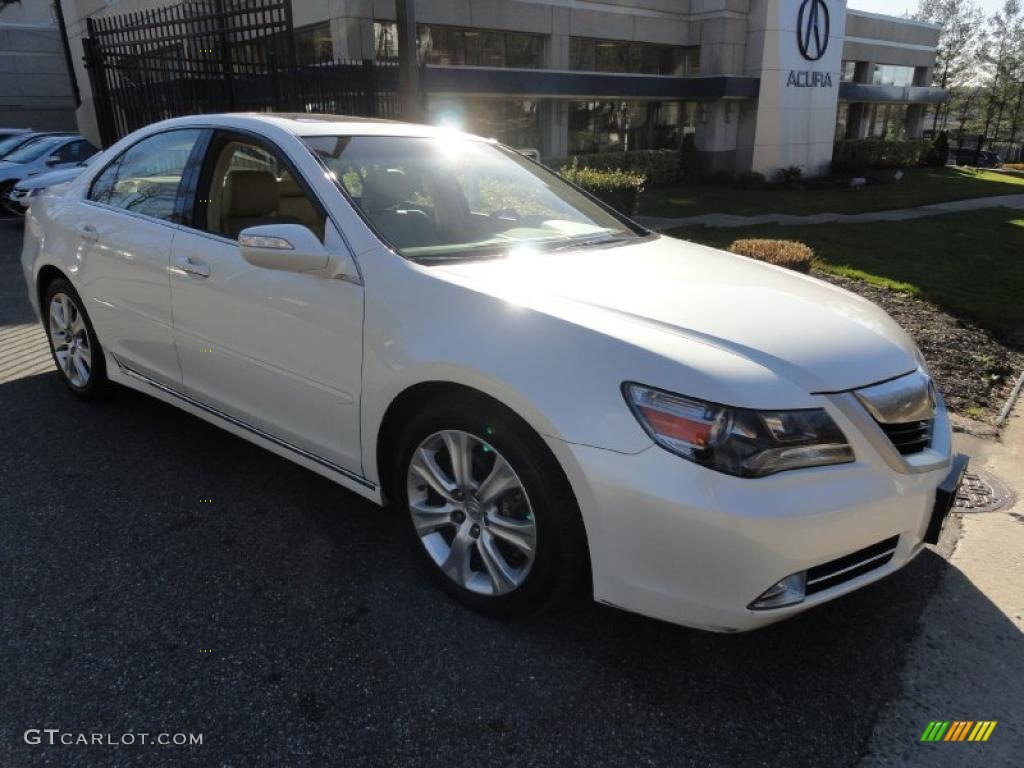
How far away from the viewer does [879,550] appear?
7.64 ft

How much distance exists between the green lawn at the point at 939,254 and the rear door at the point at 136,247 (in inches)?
257

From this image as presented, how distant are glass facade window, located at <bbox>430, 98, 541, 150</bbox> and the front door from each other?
49.9ft

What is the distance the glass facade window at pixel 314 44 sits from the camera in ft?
54.9

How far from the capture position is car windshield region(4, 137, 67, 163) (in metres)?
14.1

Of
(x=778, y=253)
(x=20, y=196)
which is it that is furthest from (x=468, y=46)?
(x=778, y=253)

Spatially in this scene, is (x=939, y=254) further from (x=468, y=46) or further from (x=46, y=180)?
(x=46, y=180)

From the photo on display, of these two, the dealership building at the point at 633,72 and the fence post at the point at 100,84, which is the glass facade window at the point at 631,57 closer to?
the dealership building at the point at 633,72

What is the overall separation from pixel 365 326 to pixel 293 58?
22.3 feet

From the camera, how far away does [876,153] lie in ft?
95.8

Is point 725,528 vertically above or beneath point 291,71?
beneath

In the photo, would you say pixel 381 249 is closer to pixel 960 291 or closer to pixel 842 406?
pixel 842 406

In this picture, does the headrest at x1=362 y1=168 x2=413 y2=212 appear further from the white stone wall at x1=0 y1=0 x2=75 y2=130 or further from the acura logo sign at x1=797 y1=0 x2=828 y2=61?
the white stone wall at x1=0 y1=0 x2=75 y2=130

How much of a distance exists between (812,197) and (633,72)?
7.27 m

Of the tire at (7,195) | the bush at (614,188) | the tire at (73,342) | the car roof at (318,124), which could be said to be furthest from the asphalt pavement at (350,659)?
the tire at (7,195)
